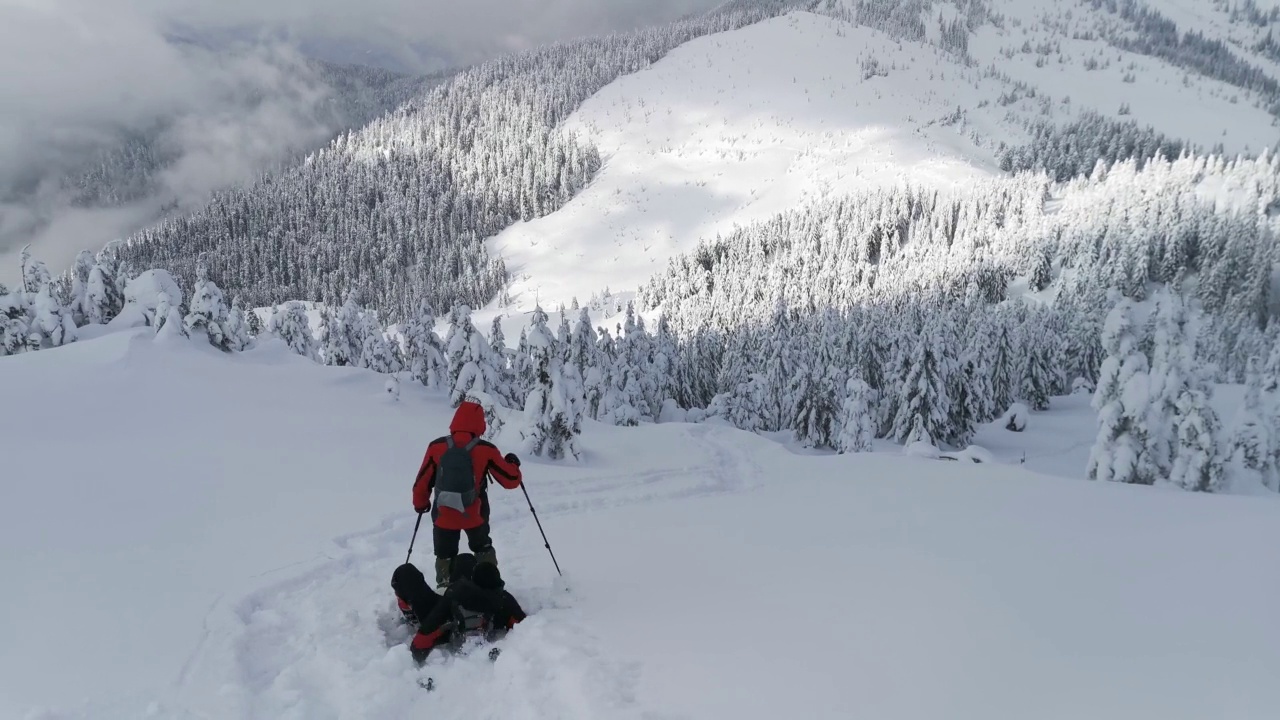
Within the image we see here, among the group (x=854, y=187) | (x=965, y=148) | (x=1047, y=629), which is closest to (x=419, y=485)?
(x=1047, y=629)

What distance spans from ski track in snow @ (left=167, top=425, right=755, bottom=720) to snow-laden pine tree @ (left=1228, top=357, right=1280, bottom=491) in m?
30.3

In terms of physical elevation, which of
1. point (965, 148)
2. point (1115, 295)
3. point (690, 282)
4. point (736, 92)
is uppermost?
point (736, 92)

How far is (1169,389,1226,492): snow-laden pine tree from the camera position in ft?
74.3

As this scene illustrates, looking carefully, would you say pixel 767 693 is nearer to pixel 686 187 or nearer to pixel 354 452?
pixel 354 452

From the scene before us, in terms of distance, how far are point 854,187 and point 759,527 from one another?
135m

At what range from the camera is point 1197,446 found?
2284 centimetres

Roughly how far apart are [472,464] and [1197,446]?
1128 inches

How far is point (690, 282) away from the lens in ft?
355

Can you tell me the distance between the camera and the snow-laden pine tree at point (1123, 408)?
2208 cm

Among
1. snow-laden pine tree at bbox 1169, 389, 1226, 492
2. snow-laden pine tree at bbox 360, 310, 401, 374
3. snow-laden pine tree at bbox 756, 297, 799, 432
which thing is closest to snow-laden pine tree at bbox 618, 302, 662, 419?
snow-laden pine tree at bbox 756, 297, 799, 432

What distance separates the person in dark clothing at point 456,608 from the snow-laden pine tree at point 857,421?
31880 mm

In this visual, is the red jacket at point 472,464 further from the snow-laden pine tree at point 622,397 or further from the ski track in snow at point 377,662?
the snow-laden pine tree at point 622,397

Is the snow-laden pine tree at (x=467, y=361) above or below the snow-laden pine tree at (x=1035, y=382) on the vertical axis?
above

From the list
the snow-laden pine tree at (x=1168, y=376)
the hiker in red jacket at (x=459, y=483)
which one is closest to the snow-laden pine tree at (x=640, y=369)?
the snow-laden pine tree at (x=1168, y=376)
